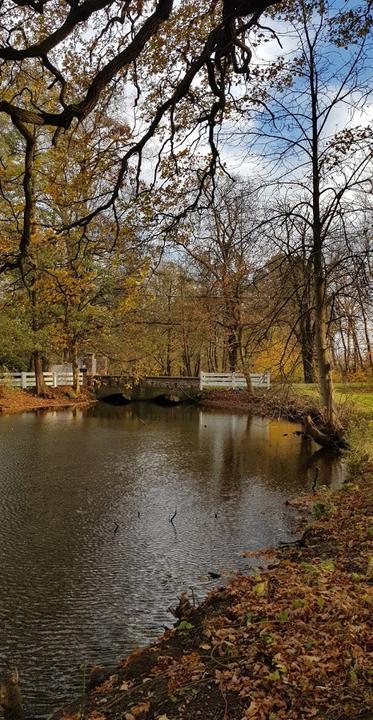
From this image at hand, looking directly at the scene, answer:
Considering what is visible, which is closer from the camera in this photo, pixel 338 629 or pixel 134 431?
pixel 338 629

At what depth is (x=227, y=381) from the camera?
28297 mm

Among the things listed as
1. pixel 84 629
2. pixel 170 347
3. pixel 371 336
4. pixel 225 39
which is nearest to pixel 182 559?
pixel 84 629

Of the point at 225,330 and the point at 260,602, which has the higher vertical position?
the point at 225,330

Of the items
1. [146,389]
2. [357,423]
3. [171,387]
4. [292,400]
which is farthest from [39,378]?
[357,423]

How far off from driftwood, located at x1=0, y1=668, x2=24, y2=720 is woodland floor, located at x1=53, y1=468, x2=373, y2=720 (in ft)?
0.93

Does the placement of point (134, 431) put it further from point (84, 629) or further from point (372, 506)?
point (84, 629)

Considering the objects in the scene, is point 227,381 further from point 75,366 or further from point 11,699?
point 11,699

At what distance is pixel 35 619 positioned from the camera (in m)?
5.07

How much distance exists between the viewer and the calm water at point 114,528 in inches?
188

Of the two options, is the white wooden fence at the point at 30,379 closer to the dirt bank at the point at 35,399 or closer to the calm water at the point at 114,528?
the dirt bank at the point at 35,399

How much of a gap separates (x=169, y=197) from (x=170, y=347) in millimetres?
29508

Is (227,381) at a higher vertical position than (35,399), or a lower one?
higher

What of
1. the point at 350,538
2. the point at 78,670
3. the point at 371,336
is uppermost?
the point at 371,336

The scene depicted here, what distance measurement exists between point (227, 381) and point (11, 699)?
2510 cm
